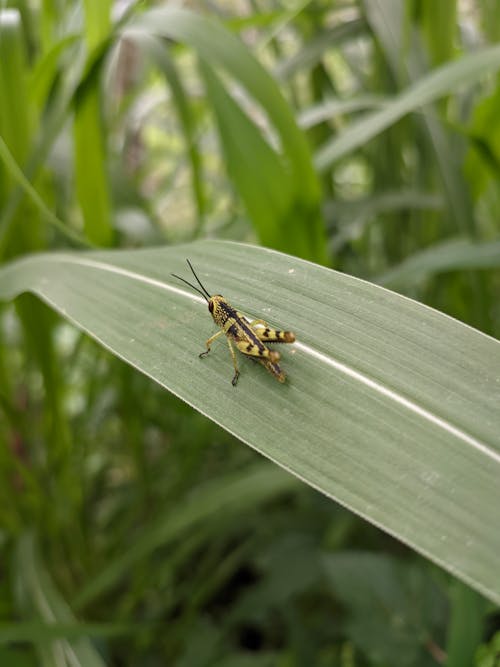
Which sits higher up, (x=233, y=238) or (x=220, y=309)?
(x=220, y=309)

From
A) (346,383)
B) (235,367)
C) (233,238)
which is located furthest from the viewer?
(233,238)

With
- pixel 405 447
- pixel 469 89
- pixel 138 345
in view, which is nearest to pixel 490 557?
pixel 405 447

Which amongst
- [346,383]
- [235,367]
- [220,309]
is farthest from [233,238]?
[346,383]

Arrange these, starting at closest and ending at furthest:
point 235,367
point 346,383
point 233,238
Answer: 1. point 346,383
2. point 235,367
3. point 233,238

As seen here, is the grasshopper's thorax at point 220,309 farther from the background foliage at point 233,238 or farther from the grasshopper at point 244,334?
the background foliage at point 233,238

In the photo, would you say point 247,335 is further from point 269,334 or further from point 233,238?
point 233,238

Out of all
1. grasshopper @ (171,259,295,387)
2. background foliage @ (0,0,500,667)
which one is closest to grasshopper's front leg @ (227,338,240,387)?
grasshopper @ (171,259,295,387)

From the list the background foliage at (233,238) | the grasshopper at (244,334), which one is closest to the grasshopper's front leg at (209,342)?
the grasshopper at (244,334)
